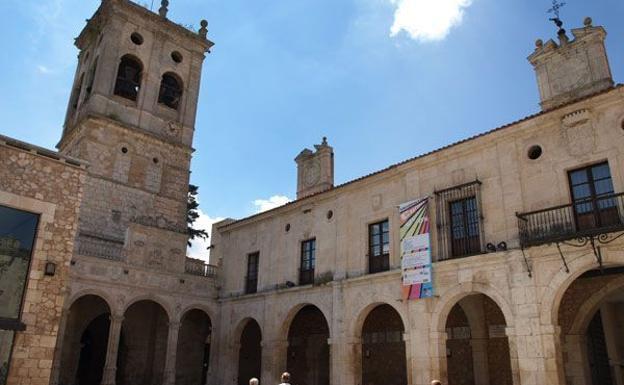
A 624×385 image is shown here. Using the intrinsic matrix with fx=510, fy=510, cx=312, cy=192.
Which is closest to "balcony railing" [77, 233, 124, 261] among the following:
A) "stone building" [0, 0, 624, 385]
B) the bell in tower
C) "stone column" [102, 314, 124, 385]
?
"stone building" [0, 0, 624, 385]

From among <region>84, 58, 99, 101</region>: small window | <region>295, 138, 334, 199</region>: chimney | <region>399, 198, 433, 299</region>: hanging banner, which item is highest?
<region>84, 58, 99, 101</region>: small window

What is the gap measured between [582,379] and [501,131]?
6.77 metres

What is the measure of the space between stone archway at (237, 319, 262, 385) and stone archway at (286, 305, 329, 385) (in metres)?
1.77

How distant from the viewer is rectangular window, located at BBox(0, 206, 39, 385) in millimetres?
9328

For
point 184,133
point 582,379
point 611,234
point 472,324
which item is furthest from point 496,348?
point 184,133

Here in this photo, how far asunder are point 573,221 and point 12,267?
12079 millimetres

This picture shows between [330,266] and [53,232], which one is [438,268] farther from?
[53,232]

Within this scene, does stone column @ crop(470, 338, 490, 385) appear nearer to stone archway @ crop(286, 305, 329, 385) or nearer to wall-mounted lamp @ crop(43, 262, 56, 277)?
stone archway @ crop(286, 305, 329, 385)

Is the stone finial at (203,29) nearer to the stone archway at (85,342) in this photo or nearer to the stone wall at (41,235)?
the stone archway at (85,342)

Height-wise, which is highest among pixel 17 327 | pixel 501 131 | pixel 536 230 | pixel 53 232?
pixel 501 131

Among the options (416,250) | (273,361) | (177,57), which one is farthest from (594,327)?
(177,57)

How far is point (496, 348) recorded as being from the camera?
15141 millimetres

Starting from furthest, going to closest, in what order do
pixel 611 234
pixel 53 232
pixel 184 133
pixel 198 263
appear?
pixel 184 133 < pixel 198 263 < pixel 611 234 < pixel 53 232

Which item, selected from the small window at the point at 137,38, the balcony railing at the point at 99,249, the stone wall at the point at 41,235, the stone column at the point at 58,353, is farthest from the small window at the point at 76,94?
the stone wall at the point at 41,235
